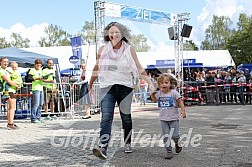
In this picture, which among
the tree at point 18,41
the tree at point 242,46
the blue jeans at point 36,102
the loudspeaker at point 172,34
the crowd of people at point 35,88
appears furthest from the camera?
the tree at point 18,41

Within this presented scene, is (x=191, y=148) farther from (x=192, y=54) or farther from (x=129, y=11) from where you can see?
(x=192, y=54)

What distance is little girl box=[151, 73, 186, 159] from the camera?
18.2 ft

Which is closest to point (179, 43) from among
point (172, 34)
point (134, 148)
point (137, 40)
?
point (172, 34)

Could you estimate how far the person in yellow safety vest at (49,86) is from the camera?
1149 centimetres

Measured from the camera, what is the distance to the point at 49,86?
11961 millimetres

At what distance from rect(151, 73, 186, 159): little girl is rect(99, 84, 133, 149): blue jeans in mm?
469

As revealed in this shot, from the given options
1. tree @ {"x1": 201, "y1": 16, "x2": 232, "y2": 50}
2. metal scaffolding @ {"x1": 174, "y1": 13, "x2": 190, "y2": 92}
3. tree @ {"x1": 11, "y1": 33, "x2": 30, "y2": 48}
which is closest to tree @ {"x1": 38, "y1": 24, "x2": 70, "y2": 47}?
tree @ {"x1": 11, "y1": 33, "x2": 30, "y2": 48}

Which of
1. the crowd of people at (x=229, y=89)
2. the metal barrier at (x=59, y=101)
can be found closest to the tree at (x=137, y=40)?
the metal barrier at (x=59, y=101)

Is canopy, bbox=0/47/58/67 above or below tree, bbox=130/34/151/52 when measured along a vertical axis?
below

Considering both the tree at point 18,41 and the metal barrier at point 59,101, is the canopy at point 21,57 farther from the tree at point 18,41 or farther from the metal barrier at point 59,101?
the tree at point 18,41

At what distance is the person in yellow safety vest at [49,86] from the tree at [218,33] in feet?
266

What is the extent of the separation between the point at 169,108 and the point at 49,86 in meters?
7.08

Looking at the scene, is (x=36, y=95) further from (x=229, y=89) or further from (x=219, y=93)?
(x=229, y=89)

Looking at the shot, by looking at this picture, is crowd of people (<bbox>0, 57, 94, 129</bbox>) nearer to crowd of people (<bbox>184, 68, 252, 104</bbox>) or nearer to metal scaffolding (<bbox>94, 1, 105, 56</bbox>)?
metal scaffolding (<bbox>94, 1, 105, 56</bbox>)
